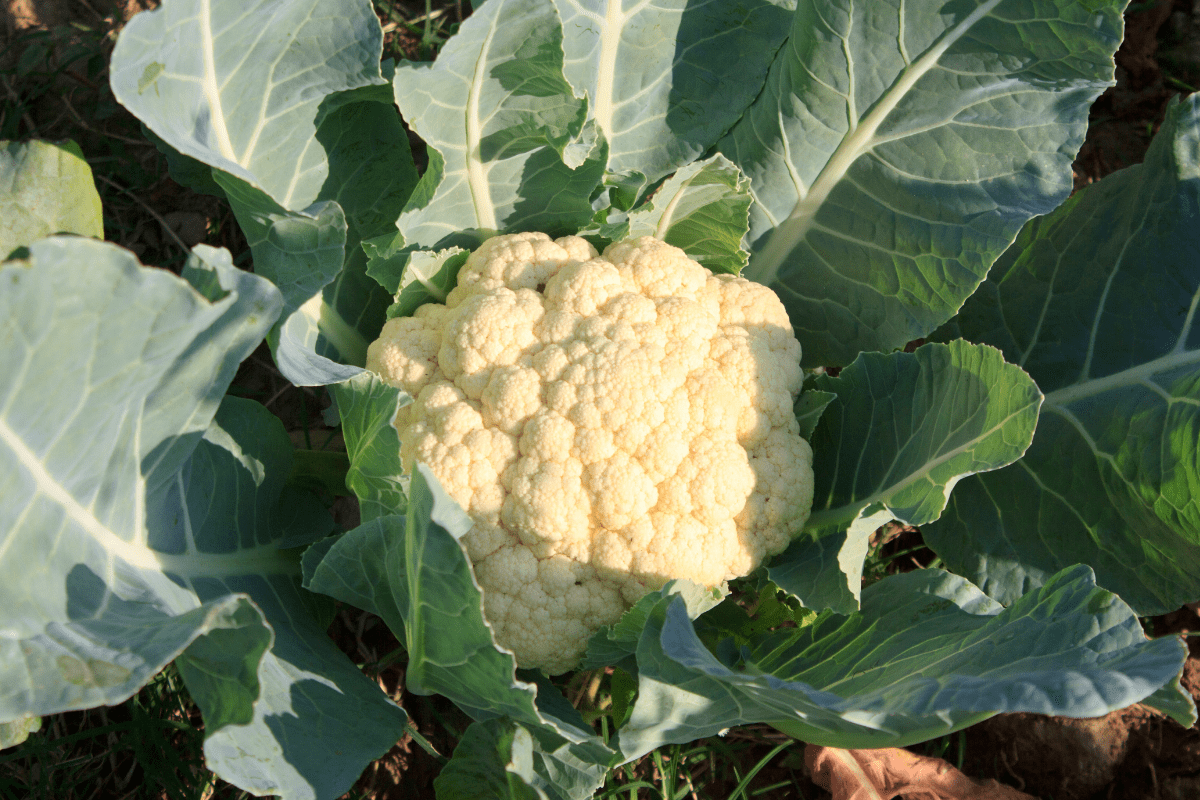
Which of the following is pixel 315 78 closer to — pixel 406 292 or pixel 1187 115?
pixel 406 292

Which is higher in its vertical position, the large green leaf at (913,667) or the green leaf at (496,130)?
the green leaf at (496,130)

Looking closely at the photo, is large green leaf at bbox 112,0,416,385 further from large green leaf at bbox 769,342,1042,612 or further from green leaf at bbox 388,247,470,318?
large green leaf at bbox 769,342,1042,612

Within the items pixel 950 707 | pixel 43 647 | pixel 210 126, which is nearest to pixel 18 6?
pixel 210 126

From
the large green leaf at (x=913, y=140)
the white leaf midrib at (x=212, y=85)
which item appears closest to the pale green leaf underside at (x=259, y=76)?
the white leaf midrib at (x=212, y=85)

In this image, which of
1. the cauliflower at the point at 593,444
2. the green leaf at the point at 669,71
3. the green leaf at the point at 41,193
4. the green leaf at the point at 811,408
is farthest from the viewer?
the green leaf at the point at 669,71

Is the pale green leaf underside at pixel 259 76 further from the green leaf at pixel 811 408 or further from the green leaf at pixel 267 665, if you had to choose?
the green leaf at pixel 811 408

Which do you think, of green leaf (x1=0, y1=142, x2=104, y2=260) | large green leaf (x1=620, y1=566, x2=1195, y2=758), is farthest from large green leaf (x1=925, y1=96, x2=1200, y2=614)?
green leaf (x1=0, y1=142, x2=104, y2=260)

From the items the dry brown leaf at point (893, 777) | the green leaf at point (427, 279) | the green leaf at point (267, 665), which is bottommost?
the dry brown leaf at point (893, 777)
